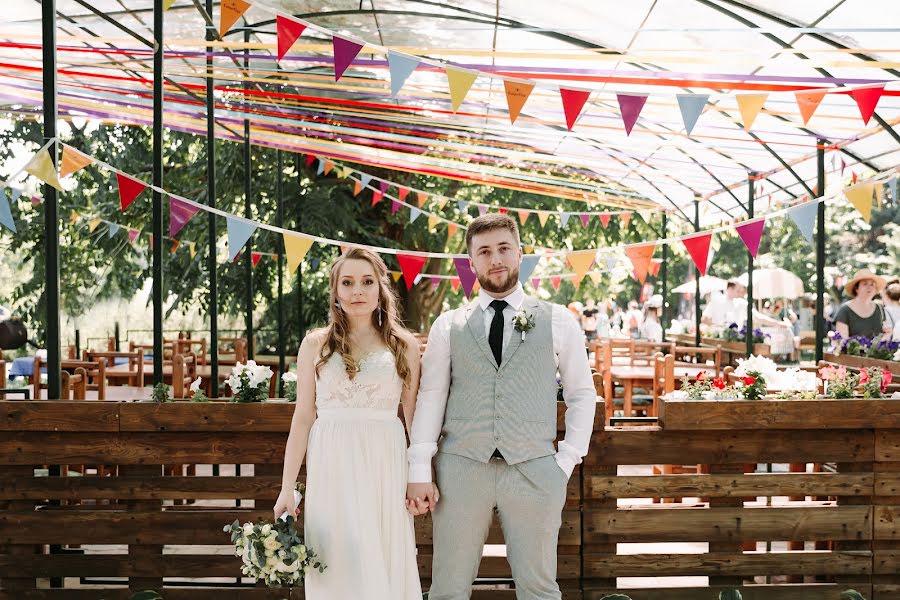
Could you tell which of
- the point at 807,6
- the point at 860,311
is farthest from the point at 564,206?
the point at 807,6

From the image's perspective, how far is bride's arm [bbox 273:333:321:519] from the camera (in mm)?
2996

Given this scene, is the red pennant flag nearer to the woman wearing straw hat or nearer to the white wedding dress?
the woman wearing straw hat

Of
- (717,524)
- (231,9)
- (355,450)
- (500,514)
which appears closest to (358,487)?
(355,450)

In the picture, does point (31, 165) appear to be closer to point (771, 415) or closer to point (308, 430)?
point (308, 430)

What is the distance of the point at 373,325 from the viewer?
10.2 feet

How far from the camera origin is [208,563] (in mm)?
3928

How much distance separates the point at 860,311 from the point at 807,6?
412cm

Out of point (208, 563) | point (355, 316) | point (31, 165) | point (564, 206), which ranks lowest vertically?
point (208, 563)

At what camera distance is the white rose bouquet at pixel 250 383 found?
394 centimetres

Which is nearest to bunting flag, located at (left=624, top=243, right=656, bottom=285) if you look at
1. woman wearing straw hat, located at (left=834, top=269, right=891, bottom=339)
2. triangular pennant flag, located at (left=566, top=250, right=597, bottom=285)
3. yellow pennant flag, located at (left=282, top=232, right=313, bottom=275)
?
triangular pennant flag, located at (left=566, top=250, right=597, bottom=285)

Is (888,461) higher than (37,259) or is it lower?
lower

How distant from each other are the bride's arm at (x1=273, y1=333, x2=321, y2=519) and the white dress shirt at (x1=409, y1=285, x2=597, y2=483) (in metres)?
0.36

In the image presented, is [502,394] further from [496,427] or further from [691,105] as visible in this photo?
[691,105]

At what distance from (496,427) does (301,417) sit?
2.23 ft
